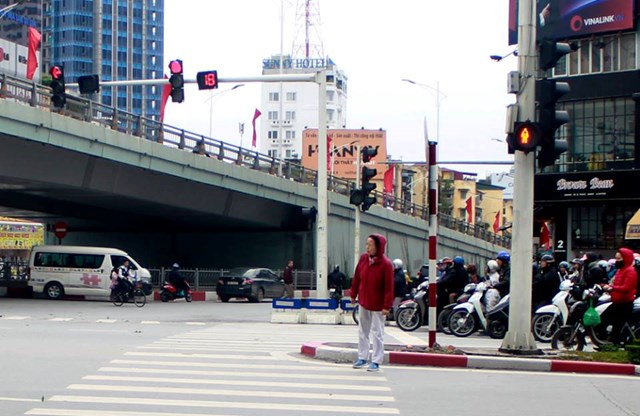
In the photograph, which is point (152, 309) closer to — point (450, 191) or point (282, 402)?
point (282, 402)

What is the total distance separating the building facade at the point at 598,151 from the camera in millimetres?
42562

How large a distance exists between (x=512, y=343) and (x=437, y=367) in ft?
4.10

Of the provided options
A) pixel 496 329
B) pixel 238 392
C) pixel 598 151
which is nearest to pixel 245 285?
pixel 598 151

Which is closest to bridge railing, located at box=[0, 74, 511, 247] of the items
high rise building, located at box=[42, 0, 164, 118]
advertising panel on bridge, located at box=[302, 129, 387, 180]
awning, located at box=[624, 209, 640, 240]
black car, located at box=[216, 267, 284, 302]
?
black car, located at box=[216, 267, 284, 302]

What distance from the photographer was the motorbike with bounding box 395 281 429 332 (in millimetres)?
22141

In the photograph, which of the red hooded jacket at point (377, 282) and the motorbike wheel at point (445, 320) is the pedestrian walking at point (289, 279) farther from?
the red hooded jacket at point (377, 282)

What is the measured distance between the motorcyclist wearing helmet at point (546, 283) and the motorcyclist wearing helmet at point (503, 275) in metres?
0.59

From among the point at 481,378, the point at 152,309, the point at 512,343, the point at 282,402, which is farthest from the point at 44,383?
the point at 152,309

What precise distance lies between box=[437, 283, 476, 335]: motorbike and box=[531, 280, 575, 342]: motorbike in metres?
2.41

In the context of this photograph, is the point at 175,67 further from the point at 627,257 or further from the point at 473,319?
the point at 627,257

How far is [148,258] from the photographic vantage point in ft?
175

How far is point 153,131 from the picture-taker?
122 feet

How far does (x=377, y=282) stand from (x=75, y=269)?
27623 mm

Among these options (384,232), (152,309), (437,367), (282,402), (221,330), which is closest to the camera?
(282,402)
